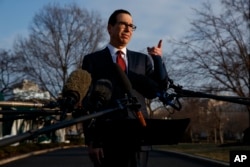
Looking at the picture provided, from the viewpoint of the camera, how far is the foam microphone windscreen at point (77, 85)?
1775 mm

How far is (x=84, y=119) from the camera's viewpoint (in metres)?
1.55

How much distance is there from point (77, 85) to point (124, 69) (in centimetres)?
73

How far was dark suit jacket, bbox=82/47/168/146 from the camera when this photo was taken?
2.28m

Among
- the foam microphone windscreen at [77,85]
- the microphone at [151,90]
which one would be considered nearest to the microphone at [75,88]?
the foam microphone windscreen at [77,85]

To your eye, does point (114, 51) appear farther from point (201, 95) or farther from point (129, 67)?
point (201, 95)

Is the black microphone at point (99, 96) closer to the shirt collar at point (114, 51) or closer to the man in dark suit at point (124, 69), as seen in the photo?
the man in dark suit at point (124, 69)

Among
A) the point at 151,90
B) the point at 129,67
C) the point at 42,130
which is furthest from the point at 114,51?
the point at 42,130

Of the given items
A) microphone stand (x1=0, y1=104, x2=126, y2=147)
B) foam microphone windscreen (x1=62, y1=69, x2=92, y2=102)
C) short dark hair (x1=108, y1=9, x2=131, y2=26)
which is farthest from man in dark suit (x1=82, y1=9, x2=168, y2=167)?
microphone stand (x1=0, y1=104, x2=126, y2=147)

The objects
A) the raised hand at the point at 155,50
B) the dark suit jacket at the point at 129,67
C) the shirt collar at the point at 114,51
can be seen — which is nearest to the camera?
the dark suit jacket at the point at 129,67

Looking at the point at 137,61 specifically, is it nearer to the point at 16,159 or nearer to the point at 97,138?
the point at 97,138

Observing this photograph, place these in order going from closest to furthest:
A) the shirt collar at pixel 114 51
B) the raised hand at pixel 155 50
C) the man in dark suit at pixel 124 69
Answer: the man in dark suit at pixel 124 69
the raised hand at pixel 155 50
the shirt collar at pixel 114 51

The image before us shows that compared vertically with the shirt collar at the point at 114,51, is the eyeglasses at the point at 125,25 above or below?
above

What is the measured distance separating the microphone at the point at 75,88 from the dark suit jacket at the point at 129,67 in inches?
14.4

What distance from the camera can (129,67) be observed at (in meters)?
2.54
